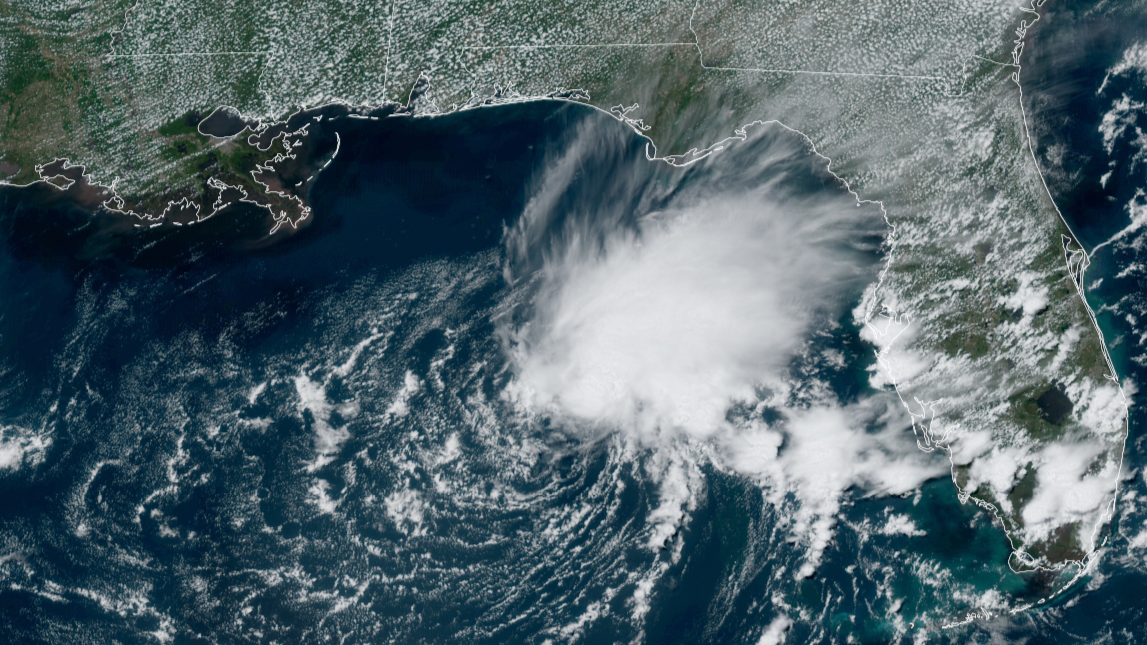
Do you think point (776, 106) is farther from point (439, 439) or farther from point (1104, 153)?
point (439, 439)

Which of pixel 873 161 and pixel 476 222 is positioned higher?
pixel 476 222

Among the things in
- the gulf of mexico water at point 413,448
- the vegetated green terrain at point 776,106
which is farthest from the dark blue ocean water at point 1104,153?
the gulf of mexico water at point 413,448

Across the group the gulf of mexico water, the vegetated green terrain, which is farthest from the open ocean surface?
the vegetated green terrain

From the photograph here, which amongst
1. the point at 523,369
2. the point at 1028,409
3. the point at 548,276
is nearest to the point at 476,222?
the point at 548,276

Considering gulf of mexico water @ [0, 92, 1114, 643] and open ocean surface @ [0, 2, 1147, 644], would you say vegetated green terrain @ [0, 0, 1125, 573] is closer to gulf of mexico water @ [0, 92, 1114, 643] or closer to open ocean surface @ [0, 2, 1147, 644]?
open ocean surface @ [0, 2, 1147, 644]

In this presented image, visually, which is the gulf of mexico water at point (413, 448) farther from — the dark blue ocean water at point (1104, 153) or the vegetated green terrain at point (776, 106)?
the dark blue ocean water at point (1104, 153)

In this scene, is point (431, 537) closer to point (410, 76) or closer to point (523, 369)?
point (523, 369)

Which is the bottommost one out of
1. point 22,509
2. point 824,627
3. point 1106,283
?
point 824,627
